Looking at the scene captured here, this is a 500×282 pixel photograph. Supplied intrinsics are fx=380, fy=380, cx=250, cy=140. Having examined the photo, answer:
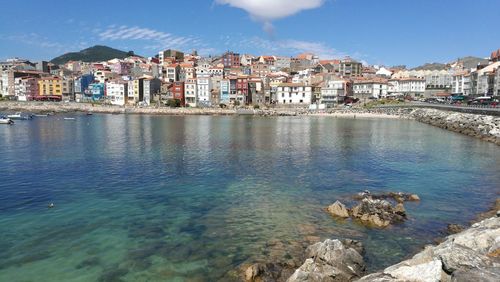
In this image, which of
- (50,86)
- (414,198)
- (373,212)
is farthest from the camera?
(50,86)

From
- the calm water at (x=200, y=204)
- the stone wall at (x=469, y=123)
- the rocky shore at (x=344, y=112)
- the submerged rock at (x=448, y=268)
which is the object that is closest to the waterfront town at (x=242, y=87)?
the rocky shore at (x=344, y=112)

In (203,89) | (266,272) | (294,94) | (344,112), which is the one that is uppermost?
(203,89)

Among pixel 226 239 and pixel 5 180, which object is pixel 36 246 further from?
pixel 5 180

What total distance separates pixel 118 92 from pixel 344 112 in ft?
297

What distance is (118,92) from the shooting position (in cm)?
15438

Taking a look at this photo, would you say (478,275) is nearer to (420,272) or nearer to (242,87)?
(420,272)

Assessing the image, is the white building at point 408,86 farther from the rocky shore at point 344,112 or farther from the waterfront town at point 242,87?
the rocky shore at point 344,112

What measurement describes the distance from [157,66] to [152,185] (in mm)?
160688

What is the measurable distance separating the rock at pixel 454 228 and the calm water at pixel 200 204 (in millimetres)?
512

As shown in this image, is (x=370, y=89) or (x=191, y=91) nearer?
(x=191, y=91)

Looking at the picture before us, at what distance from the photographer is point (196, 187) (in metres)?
26.1

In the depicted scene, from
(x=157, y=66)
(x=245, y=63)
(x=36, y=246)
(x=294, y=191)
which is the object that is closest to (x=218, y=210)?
(x=294, y=191)

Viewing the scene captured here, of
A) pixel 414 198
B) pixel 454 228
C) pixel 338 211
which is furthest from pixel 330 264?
pixel 414 198

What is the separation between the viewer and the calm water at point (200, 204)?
1472 centimetres
